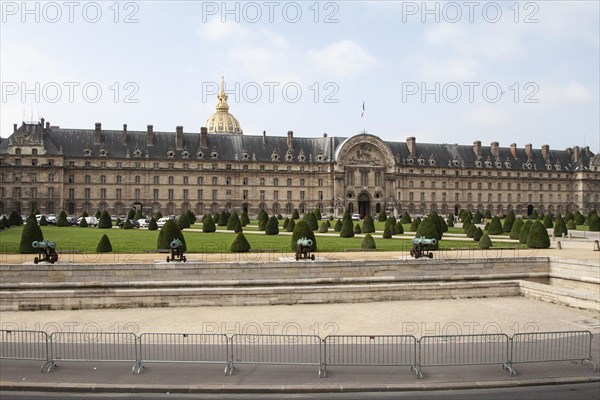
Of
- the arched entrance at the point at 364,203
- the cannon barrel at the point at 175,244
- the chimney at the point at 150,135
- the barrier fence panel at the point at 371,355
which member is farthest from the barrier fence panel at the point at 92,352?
the arched entrance at the point at 364,203

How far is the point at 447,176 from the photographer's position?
8706 cm

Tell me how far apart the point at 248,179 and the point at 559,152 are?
2058 inches

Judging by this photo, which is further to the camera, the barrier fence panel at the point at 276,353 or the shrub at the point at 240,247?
the shrub at the point at 240,247

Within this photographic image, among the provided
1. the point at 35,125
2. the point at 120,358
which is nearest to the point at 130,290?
the point at 120,358

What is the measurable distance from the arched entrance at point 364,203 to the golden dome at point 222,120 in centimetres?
5075

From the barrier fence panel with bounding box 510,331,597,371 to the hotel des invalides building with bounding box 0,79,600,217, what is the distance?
64881 millimetres

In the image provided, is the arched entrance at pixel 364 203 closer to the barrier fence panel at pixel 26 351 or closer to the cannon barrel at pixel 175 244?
the cannon barrel at pixel 175 244

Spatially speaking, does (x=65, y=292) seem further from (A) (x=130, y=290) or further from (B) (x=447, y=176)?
(B) (x=447, y=176)

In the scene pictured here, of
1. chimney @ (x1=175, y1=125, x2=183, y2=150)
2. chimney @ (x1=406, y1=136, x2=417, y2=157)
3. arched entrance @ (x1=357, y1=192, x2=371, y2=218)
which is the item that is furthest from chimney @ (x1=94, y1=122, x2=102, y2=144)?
chimney @ (x1=406, y1=136, x2=417, y2=157)

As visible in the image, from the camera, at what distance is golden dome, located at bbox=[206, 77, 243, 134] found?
12575 cm

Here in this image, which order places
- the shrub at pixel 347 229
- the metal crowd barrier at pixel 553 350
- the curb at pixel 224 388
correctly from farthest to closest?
the shrub at pixel 347 229 → the metal crowd barrier at pixel 553 350 → the curb at pixel 224 388

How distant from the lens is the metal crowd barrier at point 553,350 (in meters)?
12.6

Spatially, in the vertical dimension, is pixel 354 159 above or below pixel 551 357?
above

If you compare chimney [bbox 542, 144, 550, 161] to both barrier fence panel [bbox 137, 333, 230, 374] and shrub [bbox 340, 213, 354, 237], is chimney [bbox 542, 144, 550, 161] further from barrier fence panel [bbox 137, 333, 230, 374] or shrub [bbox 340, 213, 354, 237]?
barrier fence panel [bbox 137, 333, 230, 374]
